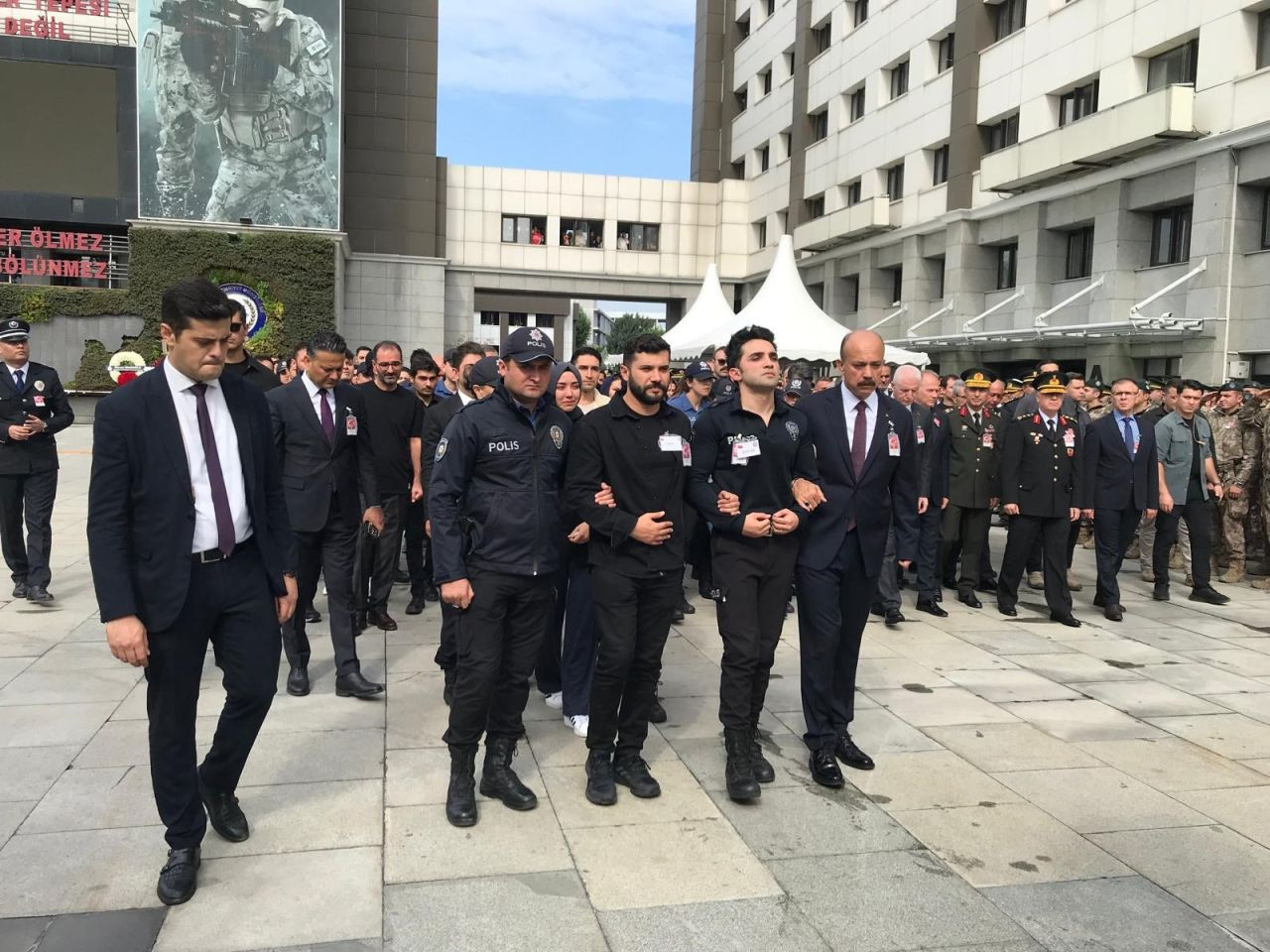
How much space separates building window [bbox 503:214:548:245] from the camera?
3856 cm

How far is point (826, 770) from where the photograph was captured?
4.51 metres

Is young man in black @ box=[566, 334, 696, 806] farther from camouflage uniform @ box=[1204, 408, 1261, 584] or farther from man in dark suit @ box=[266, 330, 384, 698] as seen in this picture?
camouflage uniform @ box=[1204, 408, 1261, 584]

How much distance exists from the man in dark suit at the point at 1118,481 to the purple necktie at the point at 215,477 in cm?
762

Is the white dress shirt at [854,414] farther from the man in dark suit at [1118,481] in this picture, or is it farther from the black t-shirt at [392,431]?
the man in dark suit at [1118,481]

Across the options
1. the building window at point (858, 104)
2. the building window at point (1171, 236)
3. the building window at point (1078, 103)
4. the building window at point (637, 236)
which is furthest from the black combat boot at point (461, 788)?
the building window at point (637, 236)

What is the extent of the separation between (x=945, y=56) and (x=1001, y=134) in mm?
3766

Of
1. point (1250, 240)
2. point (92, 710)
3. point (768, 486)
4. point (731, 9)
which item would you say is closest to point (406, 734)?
point (92, 710)

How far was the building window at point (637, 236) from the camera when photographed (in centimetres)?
3991

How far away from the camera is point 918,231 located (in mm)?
27781

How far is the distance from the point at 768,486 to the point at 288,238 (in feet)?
98.5

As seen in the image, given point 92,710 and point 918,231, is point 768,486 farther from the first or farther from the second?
point 918,231

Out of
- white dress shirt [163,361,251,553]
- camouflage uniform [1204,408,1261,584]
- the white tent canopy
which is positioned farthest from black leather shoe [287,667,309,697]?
the white tent canopy

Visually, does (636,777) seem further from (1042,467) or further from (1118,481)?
(1118,481)

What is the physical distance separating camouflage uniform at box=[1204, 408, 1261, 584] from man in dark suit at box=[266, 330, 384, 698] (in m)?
9.02
